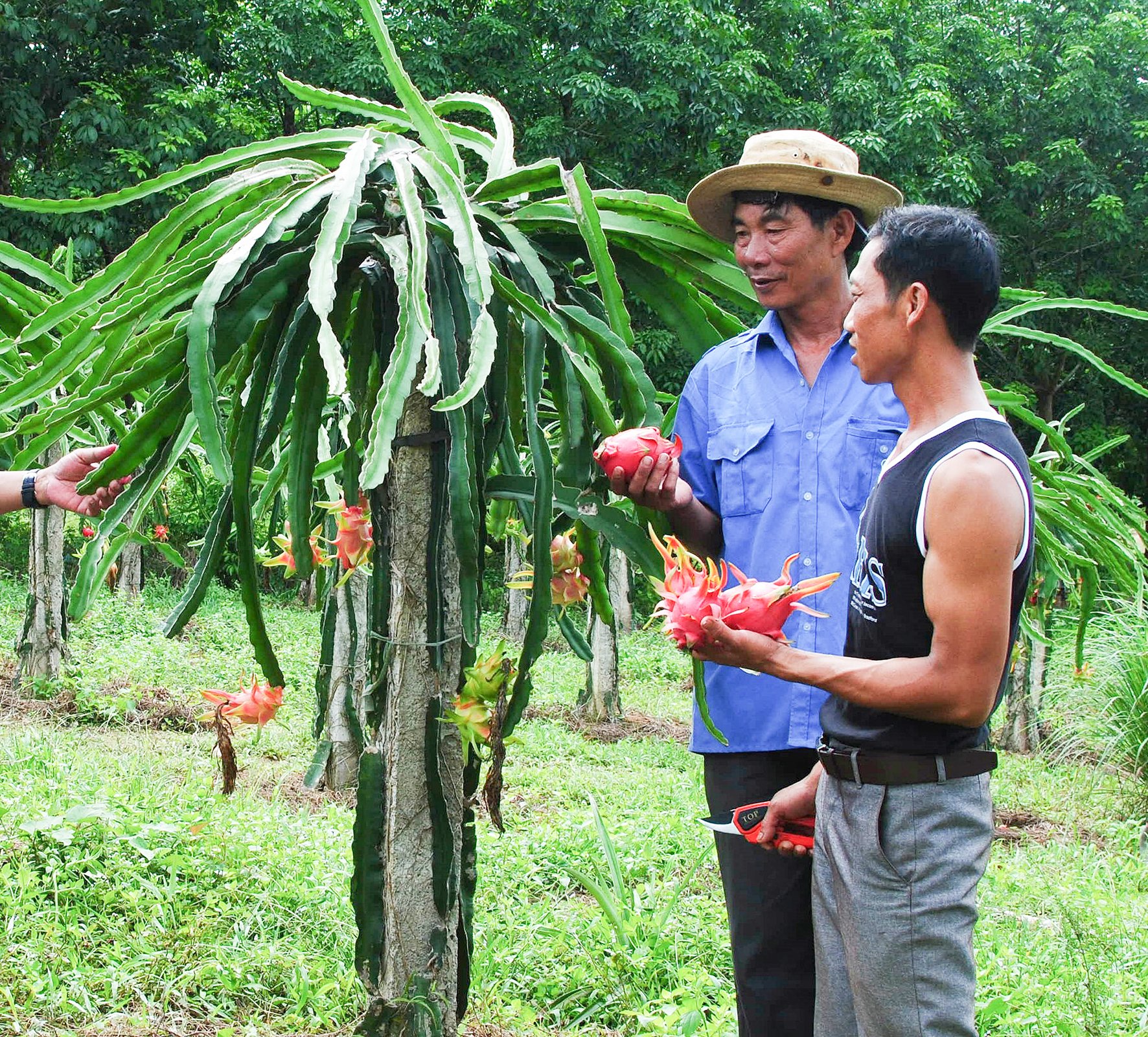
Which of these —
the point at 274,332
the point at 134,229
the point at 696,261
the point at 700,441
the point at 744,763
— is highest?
the point at 134,229

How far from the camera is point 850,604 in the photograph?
1440 mm

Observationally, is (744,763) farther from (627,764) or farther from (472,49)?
(472,49)

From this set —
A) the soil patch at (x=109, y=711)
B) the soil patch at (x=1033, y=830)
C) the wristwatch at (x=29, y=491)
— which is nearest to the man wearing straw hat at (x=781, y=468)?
the wristwatch at (x=29, y=491)

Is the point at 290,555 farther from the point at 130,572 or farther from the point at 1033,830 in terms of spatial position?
the point at 130,572

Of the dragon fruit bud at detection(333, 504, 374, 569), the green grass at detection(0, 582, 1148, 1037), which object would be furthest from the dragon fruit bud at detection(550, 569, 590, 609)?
the green grass at detection(0, 582, 1148, 1037)

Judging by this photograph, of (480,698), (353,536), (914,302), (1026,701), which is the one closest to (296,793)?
(353,536)

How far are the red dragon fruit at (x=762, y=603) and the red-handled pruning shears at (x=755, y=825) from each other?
373 mm

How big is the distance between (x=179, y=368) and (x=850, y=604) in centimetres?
93

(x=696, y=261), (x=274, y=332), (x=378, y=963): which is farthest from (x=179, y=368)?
(x=378, y=963)

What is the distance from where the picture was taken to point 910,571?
4.27 ft

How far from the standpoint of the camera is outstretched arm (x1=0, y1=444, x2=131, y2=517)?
5.85 ft

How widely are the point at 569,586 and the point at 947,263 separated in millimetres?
787

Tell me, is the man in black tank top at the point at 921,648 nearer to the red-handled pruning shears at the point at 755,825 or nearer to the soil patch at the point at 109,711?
the red-handled pruning shears at the point at 755,825

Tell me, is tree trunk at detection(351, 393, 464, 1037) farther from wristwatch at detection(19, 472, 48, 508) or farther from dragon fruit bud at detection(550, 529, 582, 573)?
wristwatch at detection(19, 472, 48, 508)
